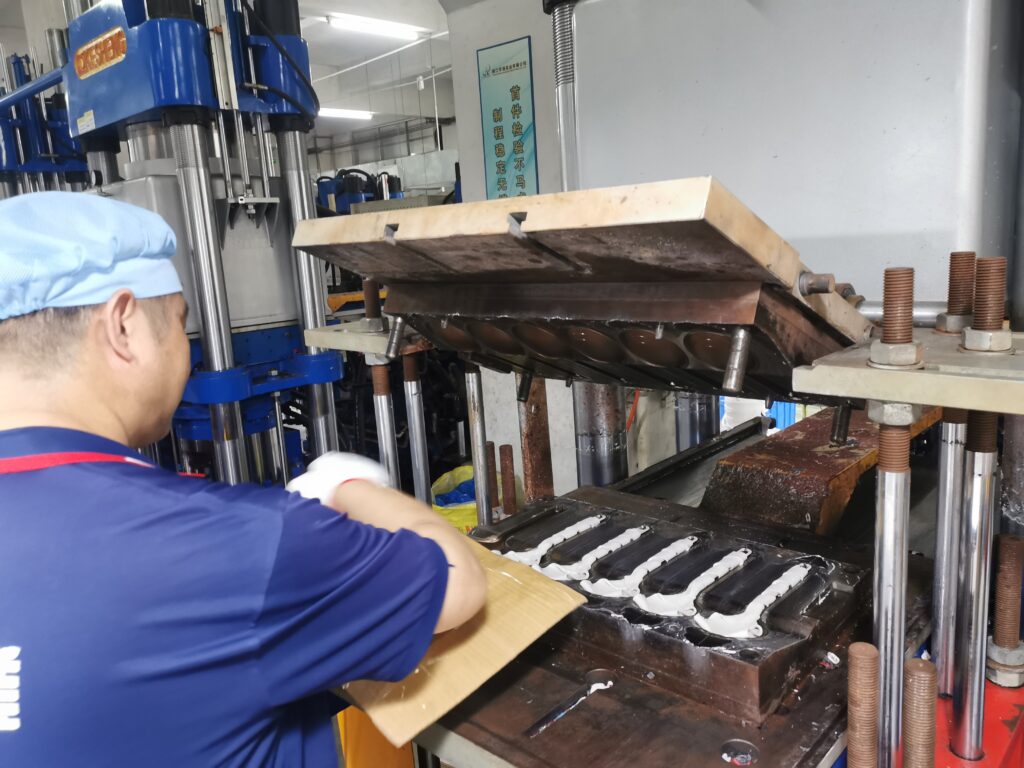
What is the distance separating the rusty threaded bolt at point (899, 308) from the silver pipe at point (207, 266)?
2001 mm

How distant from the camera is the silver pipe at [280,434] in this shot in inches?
108

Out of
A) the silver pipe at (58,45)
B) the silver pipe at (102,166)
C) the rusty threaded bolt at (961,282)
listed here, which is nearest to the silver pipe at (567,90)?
the rusty threaded bolt at (961,282)

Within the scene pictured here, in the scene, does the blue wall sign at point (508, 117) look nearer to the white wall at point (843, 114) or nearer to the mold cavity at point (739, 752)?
the white wall at point (843, 114)

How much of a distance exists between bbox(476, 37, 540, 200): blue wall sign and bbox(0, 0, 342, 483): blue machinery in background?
24.9 inches

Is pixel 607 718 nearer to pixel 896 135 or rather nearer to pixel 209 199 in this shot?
pixel 896 135

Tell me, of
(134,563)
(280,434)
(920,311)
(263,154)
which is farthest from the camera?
(280,434)

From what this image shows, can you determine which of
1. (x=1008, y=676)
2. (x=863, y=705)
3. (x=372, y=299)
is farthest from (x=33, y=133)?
(x=1008, y=676)

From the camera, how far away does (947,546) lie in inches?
39.0

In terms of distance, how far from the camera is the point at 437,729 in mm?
1018

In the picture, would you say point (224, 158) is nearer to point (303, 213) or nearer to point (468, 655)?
point (303, 213)

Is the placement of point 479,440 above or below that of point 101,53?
below

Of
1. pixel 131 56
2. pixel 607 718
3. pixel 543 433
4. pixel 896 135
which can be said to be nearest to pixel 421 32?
pixel 131 56

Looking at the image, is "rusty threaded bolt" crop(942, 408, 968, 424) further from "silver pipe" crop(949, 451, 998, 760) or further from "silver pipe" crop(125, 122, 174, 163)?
"silver pipe" crop(125, 122, 174, 163)

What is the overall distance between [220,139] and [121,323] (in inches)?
76.0
